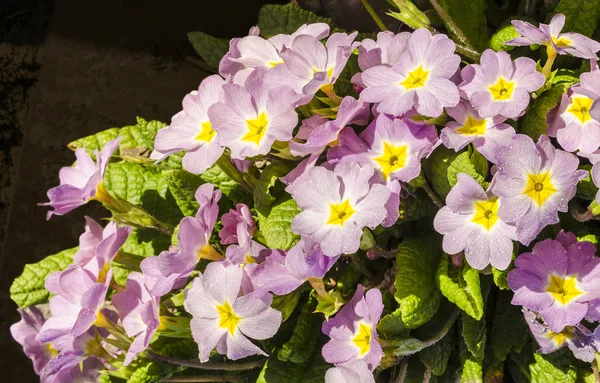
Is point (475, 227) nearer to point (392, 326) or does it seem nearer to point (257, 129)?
point (392, 326)

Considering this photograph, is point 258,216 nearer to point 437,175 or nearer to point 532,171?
point 437,175

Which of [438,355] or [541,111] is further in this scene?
[438,355]

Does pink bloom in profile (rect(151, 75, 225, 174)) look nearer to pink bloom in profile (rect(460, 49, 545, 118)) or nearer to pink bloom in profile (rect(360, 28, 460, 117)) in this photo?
pink bloom in profile (rect(360, 28, 460, 117))

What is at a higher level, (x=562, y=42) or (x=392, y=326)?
(x=562, y=42)

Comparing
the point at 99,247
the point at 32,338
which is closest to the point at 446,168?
the point at 99,247

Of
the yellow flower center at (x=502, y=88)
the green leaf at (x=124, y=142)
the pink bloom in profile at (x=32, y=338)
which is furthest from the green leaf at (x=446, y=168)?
the pink bloom in profile at (x=32, y=338)

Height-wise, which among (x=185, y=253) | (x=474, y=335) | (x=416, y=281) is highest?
(x=185, y=253)

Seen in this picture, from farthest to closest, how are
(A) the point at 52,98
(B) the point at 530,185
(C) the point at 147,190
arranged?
(A) the point at 52,98 < (C) the point at 147,190 < (B) the point at 530,185

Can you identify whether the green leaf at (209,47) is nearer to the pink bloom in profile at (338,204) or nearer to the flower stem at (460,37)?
the flower stem at (460,37)
